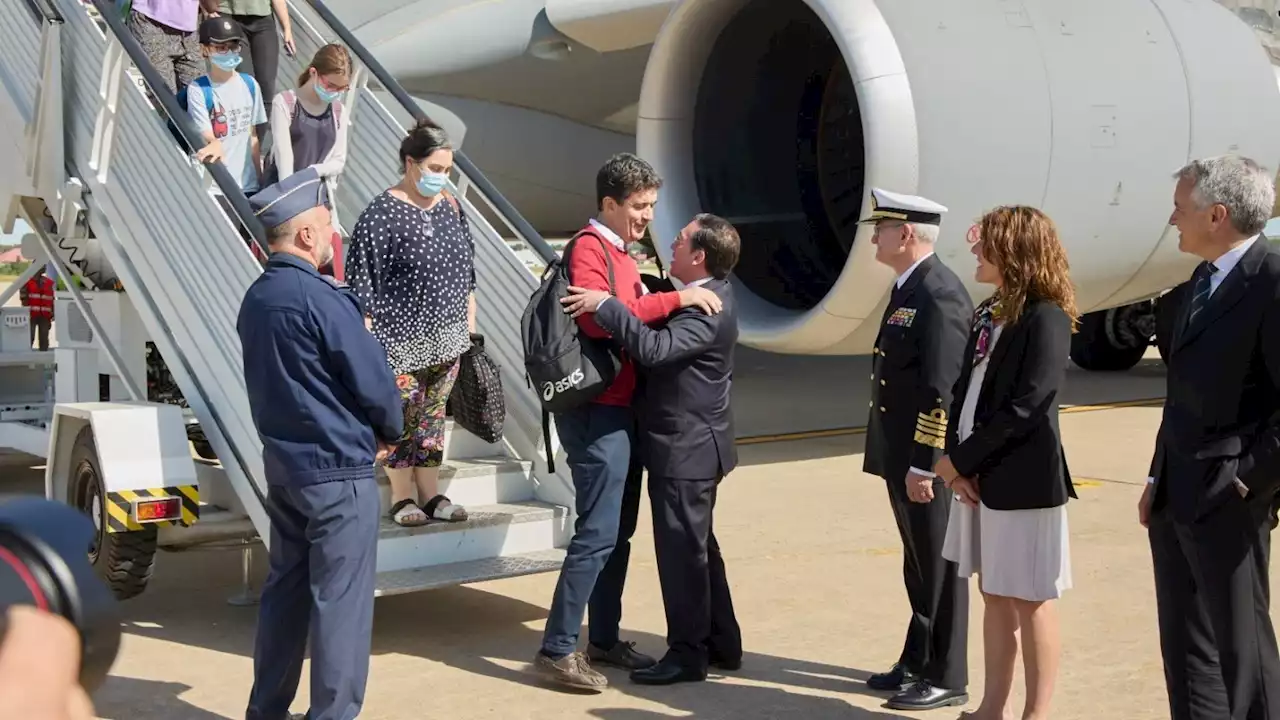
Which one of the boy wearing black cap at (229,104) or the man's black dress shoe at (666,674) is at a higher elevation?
the boy wearing black cap at (229,104)

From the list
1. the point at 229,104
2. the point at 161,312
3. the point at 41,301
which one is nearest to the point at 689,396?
the point at 161,312

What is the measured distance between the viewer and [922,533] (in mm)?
3934

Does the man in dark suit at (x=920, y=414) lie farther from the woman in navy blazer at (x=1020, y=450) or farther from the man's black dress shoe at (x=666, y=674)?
the man's black dress shoe at (x=666, y=674)

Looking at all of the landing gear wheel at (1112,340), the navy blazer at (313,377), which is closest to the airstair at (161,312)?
the navy blazer at (313,377)

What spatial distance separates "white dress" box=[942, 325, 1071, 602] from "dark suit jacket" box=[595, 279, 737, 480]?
30.5 inches

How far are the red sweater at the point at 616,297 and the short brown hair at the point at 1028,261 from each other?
3.14 ft

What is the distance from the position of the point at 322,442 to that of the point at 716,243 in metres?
1.30

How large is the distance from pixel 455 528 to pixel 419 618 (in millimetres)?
468

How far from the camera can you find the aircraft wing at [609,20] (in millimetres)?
7887

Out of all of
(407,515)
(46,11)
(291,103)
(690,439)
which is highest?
(46,11)

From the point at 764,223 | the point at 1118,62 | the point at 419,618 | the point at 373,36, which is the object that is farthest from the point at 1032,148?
the point at 373,36

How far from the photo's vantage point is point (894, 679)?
4027mm

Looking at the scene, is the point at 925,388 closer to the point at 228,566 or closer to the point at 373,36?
the point at 228,566

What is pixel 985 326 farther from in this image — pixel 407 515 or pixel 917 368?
pixel 407 515
